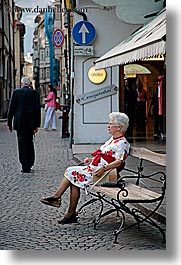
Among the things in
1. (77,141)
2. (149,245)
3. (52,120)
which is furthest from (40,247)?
(52,120)

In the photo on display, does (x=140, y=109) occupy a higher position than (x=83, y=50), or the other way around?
(x=83, y=50)

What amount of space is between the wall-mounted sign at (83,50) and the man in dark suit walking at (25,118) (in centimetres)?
418

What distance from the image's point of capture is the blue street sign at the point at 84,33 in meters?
15.5

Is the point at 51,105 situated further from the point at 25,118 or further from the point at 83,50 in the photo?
the point at 25,118

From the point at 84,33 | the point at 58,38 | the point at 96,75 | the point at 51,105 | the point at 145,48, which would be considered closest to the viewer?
the point at 145,48

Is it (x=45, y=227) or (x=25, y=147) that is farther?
(x=25, y=147)

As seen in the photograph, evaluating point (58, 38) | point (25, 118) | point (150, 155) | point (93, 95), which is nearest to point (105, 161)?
point (150, 155)

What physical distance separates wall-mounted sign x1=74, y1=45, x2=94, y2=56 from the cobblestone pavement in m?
4.86

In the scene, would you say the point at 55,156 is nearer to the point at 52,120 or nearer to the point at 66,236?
the point at 66,236

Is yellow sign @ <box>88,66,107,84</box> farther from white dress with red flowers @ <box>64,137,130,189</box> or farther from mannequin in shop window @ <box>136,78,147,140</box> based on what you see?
white dress with red flowers @ <box>64,137,130,189</box>

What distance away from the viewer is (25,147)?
11.6 m

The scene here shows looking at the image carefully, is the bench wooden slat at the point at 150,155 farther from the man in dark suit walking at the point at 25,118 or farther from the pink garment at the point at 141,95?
the pink garment at the point at 141,95

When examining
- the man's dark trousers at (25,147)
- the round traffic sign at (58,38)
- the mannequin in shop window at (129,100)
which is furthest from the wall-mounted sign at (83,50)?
the round traffic sign at (58,38)

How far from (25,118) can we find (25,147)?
1.65 ft
